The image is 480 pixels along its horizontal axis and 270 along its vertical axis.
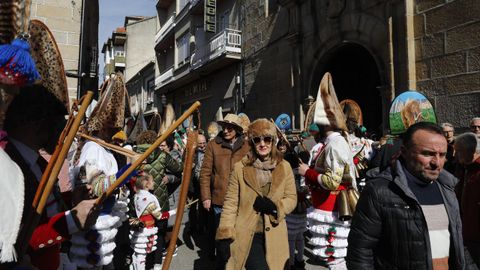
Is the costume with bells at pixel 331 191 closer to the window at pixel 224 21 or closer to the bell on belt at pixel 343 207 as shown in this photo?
the bell on belt at pixel 343 207

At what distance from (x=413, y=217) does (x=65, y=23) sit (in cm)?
648

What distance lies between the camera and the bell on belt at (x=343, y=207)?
11.3ft

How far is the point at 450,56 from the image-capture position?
7.37 metres

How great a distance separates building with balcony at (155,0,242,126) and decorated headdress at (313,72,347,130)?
11.5 metres

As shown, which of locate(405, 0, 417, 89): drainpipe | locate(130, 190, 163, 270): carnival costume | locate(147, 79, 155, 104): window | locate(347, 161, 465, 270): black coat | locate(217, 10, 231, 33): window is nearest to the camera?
locate(347, 161, 465, 270): black coat

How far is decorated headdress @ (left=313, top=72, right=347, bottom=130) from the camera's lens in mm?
3779

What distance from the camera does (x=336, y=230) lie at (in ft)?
11.7

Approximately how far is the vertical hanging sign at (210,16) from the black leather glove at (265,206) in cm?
1545

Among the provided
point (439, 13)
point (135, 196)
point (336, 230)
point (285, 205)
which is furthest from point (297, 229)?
point (439, 13)

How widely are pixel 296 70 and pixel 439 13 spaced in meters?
4.86

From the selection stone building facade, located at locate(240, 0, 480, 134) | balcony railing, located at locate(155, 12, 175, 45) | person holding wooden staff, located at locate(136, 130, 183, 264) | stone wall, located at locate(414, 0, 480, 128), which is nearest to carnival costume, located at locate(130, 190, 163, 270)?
person holding wooden staff, located at locate(136, 130, 183, 264)

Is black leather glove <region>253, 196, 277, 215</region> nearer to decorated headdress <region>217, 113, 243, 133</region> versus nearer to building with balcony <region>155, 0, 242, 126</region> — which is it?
decorated headdress <region>217, 113, 243, 133</region>

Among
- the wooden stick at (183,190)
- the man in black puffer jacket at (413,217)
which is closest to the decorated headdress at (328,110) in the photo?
the man in black puffer jacket at (413,217)

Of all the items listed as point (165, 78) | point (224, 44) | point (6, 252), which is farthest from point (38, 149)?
point (165, 78)
